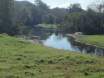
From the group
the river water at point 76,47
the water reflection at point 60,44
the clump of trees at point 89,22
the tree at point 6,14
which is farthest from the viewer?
the clump of trees at point 89,22

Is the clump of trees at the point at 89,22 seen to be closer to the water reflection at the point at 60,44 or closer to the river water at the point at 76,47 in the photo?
the water reflection at the point at 60,44

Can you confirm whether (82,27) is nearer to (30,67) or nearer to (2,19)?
(2,19)

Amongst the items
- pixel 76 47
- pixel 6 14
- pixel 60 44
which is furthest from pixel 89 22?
pixel 76 47

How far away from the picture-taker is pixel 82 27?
132m

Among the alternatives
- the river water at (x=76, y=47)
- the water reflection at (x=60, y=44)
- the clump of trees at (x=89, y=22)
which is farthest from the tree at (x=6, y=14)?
the clump of trees at (x=89, y=22)

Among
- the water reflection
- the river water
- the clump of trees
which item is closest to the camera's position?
the river water

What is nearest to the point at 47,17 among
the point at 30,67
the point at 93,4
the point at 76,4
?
the point at 76,4

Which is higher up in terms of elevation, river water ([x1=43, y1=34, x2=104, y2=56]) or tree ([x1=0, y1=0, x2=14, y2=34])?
tree ([x1=0, y1=0, x2=14, y2=34])

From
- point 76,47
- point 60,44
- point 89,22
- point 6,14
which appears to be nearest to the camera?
point 76,47

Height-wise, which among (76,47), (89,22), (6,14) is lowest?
(76,47)

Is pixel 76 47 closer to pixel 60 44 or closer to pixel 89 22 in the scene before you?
pixel 60 44

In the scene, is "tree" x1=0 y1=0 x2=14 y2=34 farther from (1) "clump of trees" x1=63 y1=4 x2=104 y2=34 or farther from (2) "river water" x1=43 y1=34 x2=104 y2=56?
(1) "clump of trees" x1=63 y1=4 x2=104 y2=34

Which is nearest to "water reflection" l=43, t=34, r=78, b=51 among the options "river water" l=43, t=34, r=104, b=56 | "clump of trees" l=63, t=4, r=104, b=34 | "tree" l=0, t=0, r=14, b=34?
"river water" l=43, t=34, r=104, b=56

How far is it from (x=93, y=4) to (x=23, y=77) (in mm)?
135843
